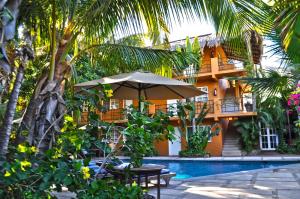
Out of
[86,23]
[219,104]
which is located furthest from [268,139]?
[86,23]

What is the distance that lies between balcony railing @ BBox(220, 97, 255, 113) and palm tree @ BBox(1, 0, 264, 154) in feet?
46.5

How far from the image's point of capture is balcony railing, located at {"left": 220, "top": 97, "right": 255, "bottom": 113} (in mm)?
18672

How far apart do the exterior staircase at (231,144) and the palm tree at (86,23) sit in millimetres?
13205

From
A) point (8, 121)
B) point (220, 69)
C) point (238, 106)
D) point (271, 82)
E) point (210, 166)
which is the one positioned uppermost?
point (220, 69)

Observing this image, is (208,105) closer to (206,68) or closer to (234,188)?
(206,68)

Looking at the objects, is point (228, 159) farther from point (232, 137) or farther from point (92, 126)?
point (92, 126)

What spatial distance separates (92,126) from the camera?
2910 millimetres

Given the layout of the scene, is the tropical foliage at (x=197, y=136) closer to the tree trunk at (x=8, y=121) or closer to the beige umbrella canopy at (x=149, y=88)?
the beige umbrella canopy at (x=149, y=88)

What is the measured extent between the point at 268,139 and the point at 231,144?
7.65 ft

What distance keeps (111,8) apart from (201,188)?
4.02 meters

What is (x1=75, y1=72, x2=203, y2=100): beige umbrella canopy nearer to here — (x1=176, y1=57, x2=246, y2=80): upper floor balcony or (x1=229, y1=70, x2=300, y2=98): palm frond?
(x1=229, y1=70, x2=300, y2=98): palm frond

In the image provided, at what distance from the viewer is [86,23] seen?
4.86 m

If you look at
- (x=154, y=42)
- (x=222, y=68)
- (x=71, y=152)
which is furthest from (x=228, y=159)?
(x=71, y=152)

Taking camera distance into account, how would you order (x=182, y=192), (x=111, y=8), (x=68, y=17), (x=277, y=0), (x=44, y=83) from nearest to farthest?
(x=277, y=0) < (x=44, y=83) < (x=68, y=17) < (x=111, y=8) < (x=182, y=192)
